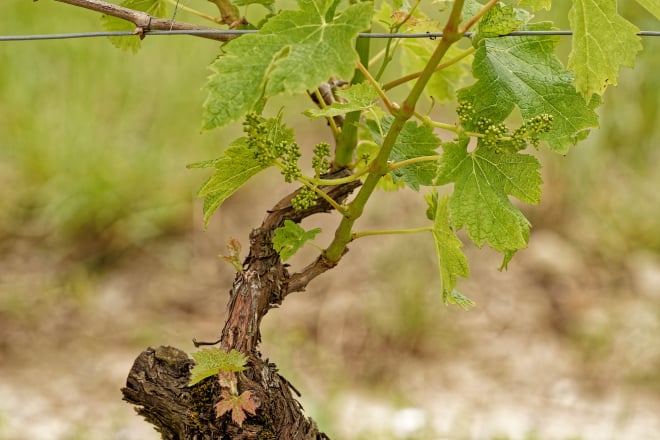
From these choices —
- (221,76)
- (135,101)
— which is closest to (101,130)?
(135,101)

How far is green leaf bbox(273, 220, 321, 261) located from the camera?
1.21 meters

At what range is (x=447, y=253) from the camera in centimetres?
118

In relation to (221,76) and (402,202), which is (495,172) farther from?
A: (402,202)

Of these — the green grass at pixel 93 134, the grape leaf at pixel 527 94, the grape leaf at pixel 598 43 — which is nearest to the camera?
the grape leaf at pixel 598 43

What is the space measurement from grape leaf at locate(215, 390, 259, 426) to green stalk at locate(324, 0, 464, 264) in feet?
Answer: 0.83

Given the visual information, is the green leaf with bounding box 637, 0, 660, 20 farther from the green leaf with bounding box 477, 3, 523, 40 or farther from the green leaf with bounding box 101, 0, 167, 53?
the green leaf with bounding box 101, 0, 167, 53

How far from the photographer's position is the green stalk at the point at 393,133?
96 centimetres

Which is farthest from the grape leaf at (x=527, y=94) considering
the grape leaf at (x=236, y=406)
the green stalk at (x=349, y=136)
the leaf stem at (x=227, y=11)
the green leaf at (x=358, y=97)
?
the grape leaf at (x=236, y=406)

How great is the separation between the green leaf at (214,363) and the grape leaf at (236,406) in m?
0.04

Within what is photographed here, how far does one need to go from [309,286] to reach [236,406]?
239 cm

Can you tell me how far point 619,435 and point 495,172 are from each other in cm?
223

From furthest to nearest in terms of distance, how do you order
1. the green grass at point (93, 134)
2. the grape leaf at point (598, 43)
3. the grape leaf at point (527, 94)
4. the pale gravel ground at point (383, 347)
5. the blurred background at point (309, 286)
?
the green grass at point (93, 134)
the blurred background at point (309, 286)
the pale gravel ground at point (383, 347)
the grape leaf at point (527, 94)
the grape leaf at point (598, 43)

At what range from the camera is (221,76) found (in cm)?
88

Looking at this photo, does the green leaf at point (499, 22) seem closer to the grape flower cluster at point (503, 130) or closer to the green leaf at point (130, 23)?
the grape flower cluster at point (503, 130)
